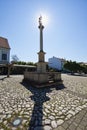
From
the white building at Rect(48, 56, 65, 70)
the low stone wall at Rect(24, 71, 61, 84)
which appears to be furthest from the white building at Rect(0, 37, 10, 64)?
the white building at Rect(48, 56, 65, 70)

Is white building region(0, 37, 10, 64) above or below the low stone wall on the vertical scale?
above

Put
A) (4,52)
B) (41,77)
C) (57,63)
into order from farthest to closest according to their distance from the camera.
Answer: (57,63), (4,52), (41,77)

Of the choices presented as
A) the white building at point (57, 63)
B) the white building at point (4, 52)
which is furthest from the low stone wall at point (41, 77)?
the white building at point (57, 63)

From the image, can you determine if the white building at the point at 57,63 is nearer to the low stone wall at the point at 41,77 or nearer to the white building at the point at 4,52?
the white building at the point at 4,52

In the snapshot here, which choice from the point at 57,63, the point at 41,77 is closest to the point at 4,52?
the point at 41,77

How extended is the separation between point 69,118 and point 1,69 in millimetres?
26035

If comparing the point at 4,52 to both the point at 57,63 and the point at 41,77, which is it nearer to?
the point at 41,77

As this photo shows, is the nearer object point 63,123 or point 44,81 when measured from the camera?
point 63,123

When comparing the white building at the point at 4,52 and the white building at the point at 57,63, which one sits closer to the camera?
the white building at the point at 4,52

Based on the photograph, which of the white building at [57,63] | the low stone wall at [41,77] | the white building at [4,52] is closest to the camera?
the low stone wall at [41,77]

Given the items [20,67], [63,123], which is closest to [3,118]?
[63,123]

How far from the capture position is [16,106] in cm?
565

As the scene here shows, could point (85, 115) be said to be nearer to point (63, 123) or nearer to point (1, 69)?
point (63, 123)

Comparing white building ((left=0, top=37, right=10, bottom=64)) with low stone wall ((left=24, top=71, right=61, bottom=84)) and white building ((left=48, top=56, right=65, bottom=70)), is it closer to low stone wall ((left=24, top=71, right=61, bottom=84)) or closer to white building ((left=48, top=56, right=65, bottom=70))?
low stone wall ((left=24, top=71, right=61, bottom=84))
